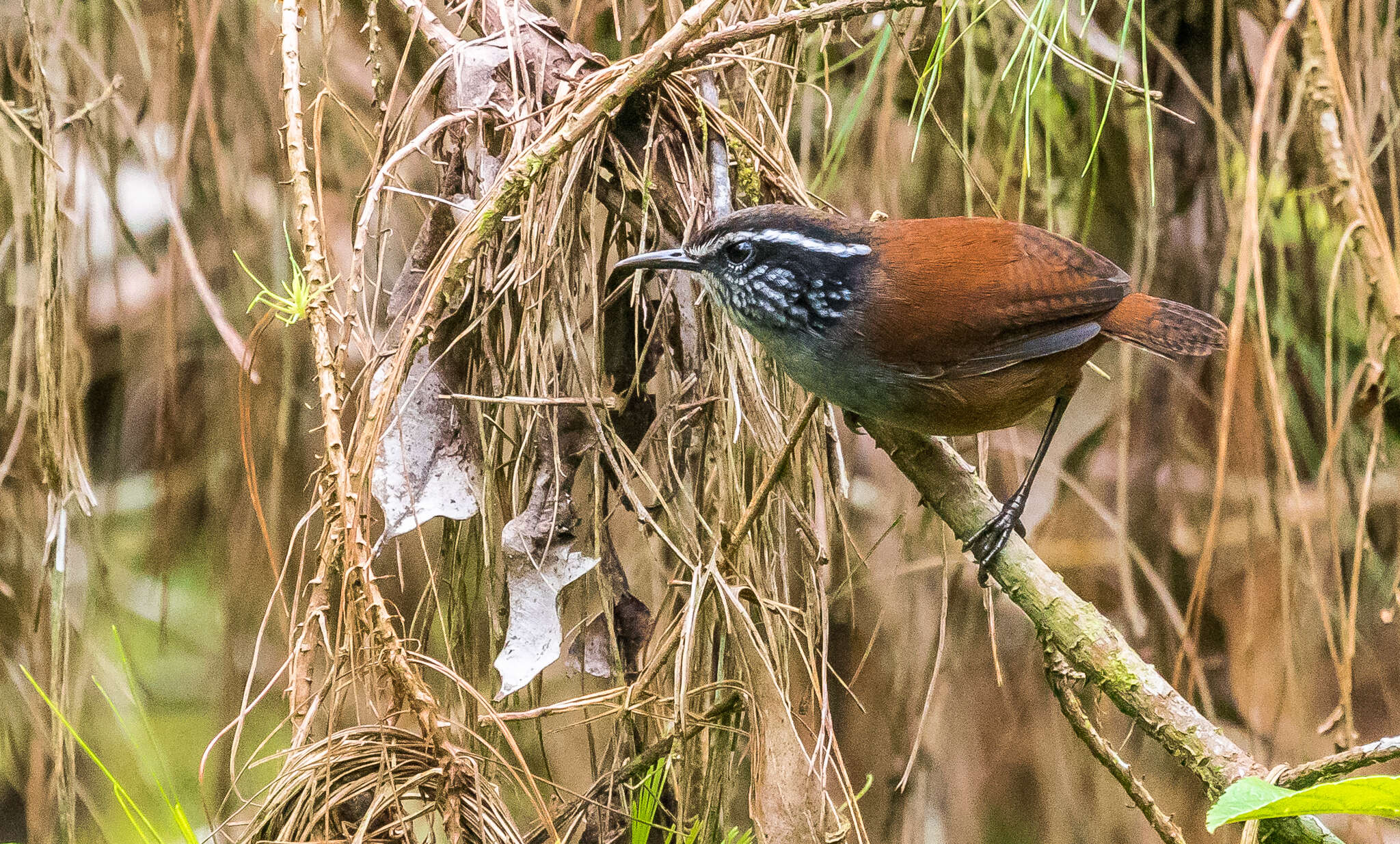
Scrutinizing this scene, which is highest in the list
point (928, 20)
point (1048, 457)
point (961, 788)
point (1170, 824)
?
point (928, 20)

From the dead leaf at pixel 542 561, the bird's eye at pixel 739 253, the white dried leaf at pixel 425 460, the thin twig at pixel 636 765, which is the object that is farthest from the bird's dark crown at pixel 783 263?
the thin twig at pixel 636 765

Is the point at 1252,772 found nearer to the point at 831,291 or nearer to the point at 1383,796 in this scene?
the point at 1383,796

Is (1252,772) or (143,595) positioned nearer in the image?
(1252,772)

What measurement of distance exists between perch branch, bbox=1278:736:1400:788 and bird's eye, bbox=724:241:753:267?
3.22 feet

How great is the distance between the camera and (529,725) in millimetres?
2318

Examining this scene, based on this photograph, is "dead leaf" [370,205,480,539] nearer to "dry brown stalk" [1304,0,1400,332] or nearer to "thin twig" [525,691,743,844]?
"thin twig" [525,691,743,844]

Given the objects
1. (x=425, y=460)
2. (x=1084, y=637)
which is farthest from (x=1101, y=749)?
(x=425, y=460)

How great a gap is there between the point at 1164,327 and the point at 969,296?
388 millimetres

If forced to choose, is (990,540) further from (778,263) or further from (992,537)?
(778,263)

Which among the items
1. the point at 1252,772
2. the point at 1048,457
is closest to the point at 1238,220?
the point at 1048,457

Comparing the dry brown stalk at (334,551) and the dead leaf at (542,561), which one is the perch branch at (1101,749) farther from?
the dry brown stalk at (334,551)

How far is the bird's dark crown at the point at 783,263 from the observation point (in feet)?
5.14

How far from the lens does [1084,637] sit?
147 centimetres

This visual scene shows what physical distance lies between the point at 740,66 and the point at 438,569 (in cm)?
103
